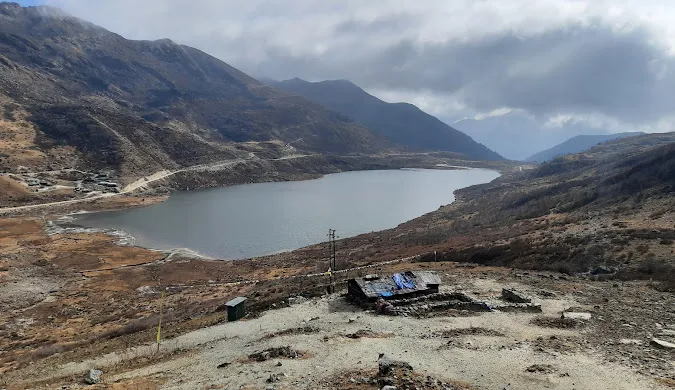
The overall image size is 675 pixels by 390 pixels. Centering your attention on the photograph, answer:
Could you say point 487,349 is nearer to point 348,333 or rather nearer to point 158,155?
point 348,333

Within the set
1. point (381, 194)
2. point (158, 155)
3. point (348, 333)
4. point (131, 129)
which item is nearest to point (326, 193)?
point (381, 194)

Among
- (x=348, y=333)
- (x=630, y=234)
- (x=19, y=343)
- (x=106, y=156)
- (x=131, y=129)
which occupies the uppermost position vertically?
(x=131, y=129)

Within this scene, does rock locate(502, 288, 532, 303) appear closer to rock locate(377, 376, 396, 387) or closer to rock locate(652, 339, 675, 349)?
rock locate(652, 339, 675, 349)

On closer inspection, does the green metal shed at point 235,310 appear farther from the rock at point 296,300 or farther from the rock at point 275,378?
the rock at point 275,378

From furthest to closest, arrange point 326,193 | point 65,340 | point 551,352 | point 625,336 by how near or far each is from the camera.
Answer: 1. point 326,193
2. point 65,340
3. point 625,336
4. point 551,352

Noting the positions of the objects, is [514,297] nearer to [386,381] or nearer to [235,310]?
[386,381]
